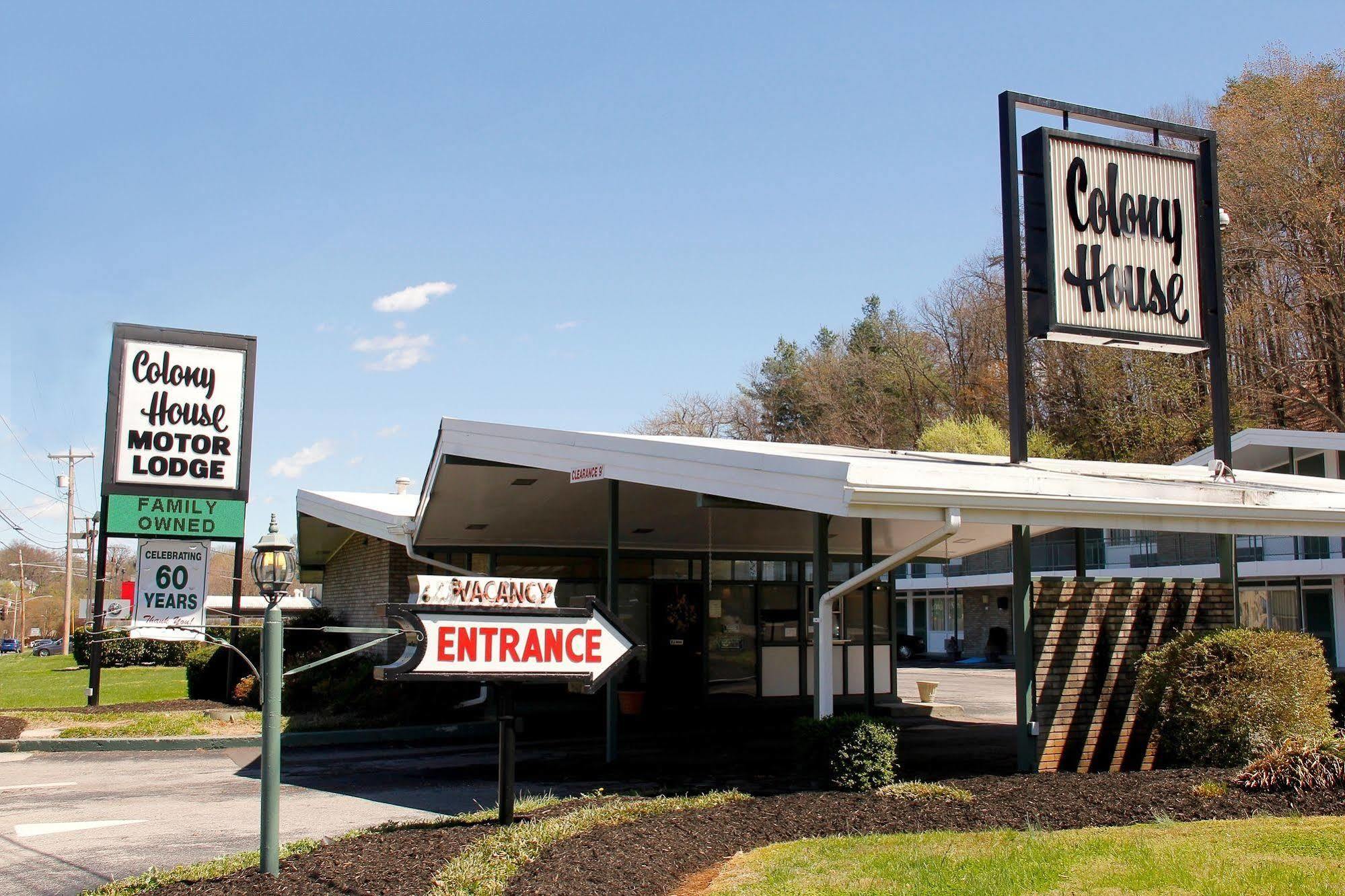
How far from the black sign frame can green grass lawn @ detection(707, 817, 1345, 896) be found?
46.2 feet

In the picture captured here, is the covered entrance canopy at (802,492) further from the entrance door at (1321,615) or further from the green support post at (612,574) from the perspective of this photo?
the entrance door at (1321,615)

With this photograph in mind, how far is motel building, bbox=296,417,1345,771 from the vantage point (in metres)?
10.1

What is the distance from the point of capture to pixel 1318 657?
10766mm

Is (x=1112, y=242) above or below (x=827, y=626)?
above

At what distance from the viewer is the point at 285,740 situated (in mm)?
15484

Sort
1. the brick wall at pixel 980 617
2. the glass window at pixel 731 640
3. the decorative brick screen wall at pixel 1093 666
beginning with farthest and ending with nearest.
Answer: the brick wall at pixel 980 617 → the glass window at pixel 731 640 → the decorative brick screen wall at pixel 1093 666

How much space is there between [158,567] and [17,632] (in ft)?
243

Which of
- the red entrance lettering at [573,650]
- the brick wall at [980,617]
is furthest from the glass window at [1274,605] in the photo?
the red entrance lettering at [573,650]

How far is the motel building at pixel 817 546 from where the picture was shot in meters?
10.1

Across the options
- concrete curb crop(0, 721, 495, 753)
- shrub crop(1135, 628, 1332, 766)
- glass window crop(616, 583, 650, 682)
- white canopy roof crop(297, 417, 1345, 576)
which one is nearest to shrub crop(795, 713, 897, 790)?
white canopy roof crop(297, 417, 1345, 576)

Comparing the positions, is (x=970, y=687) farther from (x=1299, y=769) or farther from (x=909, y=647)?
(x=1299, y=769)

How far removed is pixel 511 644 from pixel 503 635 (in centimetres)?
8

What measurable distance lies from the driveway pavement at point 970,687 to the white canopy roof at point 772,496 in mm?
3884

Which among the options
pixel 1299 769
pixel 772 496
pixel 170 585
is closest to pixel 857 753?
pixel 772 496
